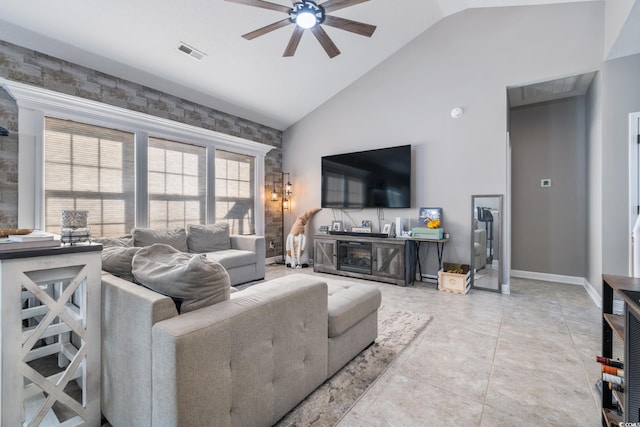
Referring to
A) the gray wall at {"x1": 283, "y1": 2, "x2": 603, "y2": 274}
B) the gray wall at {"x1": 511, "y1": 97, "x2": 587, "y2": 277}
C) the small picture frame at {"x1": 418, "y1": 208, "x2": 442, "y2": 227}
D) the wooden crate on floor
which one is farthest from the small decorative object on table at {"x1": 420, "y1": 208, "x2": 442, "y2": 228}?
the gray wall at {"x1": 511, "y1": 97, "x2": 587, "y2": 277}

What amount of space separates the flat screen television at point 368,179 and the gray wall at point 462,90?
0.68ft

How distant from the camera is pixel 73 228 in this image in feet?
4.91

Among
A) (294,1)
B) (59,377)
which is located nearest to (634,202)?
(294,1)

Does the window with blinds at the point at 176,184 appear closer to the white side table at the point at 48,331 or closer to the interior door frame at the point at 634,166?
the white side table at the point at 48,331

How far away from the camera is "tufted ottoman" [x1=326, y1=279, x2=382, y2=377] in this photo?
179 centimetres

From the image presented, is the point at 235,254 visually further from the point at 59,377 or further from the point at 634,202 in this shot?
the point at 634,202

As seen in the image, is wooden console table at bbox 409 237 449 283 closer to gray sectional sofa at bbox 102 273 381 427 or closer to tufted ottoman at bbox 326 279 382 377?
tufted ottoman at bbox 326 279 382 377

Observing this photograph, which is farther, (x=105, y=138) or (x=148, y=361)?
(x=105, y=138)

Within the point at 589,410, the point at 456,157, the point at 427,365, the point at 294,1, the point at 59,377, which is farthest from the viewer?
the point at 456,157

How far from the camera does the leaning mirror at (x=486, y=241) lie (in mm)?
3703

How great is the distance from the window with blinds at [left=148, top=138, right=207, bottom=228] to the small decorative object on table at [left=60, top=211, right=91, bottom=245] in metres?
2.65

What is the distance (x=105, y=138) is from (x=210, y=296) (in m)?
3.37

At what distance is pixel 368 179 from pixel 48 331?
4.07 metres

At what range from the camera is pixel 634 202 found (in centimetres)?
287
